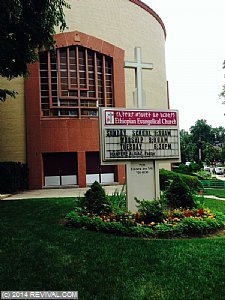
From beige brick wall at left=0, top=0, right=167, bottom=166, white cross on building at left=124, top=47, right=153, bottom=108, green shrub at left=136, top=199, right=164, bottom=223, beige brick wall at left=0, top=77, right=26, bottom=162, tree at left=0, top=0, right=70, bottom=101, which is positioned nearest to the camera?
green shrub at left=136, top=199, right=164, bottom=223

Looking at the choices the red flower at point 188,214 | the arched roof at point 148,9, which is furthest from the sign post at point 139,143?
the arched roof at point 148,9

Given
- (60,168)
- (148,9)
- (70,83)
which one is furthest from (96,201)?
(148,9)

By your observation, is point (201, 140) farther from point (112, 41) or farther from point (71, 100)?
point (71, 100)

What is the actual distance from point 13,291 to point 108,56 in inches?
905

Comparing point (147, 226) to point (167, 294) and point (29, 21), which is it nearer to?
point (167, 294)

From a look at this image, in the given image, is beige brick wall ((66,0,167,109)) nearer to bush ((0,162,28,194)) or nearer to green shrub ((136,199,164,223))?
bush ((0,162,28,194))

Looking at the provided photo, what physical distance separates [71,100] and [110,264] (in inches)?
769

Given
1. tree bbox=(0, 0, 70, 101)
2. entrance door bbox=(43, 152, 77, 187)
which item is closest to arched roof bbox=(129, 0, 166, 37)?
entrance door bbox=(43, 152, 77, 187)

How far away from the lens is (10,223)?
9.36m

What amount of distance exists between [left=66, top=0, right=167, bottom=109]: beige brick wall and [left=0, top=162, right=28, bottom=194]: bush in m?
9.82

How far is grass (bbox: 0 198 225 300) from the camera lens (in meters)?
4.98

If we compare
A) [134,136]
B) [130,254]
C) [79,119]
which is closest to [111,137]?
[134,136]

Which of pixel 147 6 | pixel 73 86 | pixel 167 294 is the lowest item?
pixel 167 294

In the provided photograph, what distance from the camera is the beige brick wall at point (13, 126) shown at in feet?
78.5
